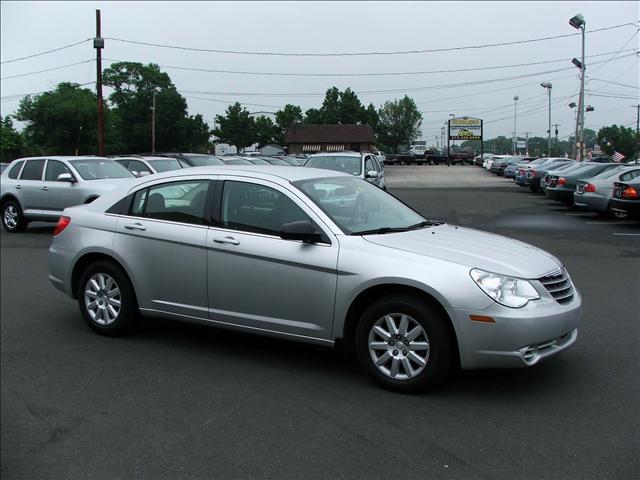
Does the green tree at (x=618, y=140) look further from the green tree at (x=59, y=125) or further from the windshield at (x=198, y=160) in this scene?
the windshield at (x=198, y=160)

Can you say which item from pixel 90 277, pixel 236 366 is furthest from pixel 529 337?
pixel 90 277

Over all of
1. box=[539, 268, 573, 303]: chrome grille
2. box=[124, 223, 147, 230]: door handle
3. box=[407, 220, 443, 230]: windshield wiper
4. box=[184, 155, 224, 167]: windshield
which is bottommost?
box=[539, 268, 573, 303]: chrome grille

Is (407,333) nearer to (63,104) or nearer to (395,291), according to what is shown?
(395,291)

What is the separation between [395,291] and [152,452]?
1.94m

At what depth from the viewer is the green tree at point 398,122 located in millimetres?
116438

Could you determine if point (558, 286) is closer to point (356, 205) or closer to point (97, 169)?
point (356, 205)

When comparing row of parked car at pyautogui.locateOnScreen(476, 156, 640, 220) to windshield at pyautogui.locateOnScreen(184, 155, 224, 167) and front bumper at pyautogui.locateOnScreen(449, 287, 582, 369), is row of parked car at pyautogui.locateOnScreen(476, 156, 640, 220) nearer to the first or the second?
windshield at pyautogui.locateOnScreen(184, 155, 224, 167)

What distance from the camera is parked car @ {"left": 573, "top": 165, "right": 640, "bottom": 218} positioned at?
15719 millimetres

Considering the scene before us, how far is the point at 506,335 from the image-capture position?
4.14 metres

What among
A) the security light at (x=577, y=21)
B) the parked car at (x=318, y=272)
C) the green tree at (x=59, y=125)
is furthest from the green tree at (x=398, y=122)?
the parked car at (x=318, y=272)

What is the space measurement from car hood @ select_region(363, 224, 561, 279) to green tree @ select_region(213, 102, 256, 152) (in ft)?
303

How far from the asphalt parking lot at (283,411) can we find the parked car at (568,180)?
1414 centimetres

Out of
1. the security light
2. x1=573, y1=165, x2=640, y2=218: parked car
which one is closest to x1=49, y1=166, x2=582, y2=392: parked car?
x1=573, y1=165, x2=640, y2=218: parked car

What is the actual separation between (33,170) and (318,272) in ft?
38.9
